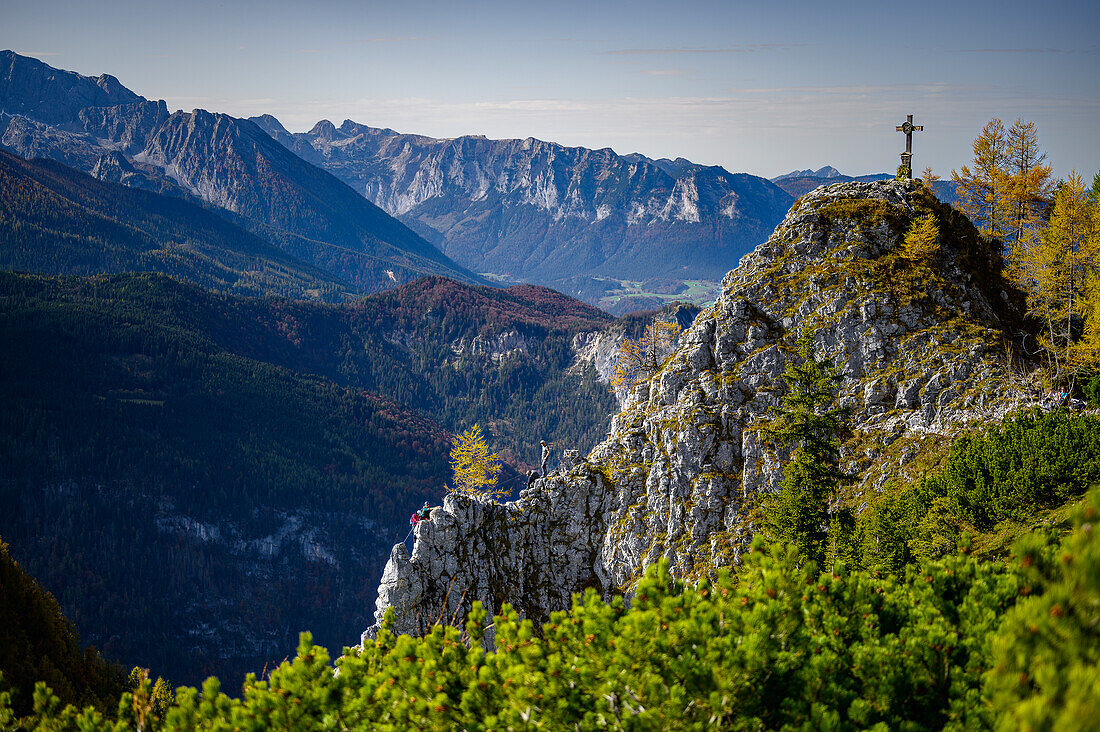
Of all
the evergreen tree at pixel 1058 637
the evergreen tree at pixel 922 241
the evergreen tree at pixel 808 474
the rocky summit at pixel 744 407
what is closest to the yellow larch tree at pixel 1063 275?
the rocky summit at pixel 744 407

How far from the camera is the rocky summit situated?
39219 millimetres

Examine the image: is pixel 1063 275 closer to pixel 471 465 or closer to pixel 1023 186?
pixel 1023 186

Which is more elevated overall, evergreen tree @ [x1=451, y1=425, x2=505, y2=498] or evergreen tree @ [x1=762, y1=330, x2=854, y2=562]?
evergreen tree @ [x1=762, y1=330, x2=854, y2=562]

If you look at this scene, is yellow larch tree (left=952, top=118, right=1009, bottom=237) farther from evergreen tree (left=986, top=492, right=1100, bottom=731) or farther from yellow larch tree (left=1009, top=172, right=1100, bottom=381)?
evergreen tree (left=986, top=492, right=1100, bottom=731)

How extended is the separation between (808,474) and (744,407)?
345 inches

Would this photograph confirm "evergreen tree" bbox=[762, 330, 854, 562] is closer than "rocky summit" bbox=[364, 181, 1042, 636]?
Yes

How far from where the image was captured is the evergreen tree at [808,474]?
3444cm

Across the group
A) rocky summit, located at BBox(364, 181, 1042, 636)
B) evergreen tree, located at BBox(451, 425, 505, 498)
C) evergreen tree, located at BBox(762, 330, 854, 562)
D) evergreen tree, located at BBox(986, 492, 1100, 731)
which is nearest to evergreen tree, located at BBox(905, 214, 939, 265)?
rocky summit, located at BBox(364, 181, 1042, 636)

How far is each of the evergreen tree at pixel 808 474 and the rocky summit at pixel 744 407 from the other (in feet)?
5.93

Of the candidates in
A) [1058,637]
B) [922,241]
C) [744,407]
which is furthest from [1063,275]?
[1058,637]

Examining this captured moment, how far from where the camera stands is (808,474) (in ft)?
117

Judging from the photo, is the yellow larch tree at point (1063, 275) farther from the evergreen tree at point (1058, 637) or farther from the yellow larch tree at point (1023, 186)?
the evergreen tree at point (1058, 637)

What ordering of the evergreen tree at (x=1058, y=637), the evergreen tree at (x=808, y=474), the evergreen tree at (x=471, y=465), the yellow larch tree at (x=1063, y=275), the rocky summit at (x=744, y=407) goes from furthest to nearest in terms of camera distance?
the evergreen tree at (x=471, y=465) → the rocky summit at (x=744, y=407) → the yellow larch tree at (x=1063, y=275) → the evergreen tree at (x=808, y=474) → the evergreen tree at (x=1058, y=637)

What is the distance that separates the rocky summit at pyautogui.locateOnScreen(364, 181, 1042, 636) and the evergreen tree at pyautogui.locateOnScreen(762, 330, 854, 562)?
1.81 m
